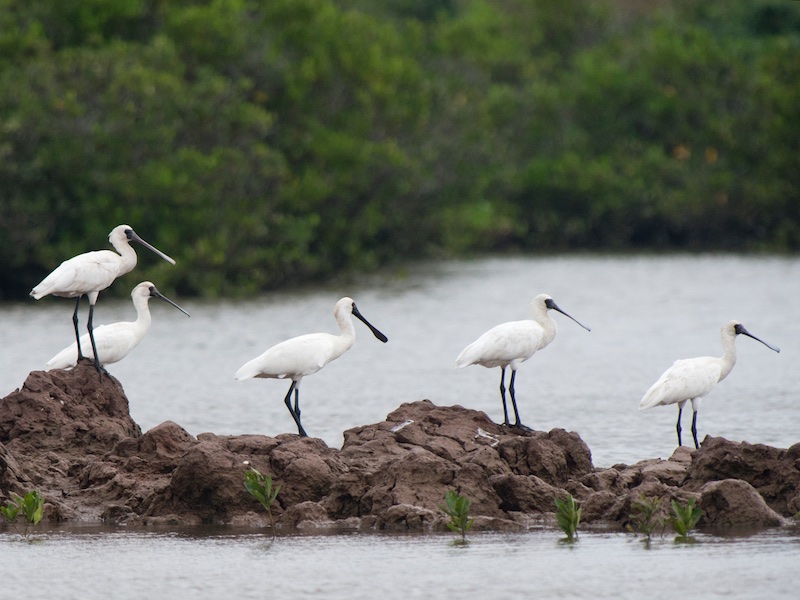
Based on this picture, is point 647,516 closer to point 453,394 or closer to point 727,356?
point 727,356

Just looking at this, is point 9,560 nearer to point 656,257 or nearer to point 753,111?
point 656,257

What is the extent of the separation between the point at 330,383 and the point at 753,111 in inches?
1335

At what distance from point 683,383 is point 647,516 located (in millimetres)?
3610

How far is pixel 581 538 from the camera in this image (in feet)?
37.5

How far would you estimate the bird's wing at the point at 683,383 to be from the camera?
1449 cm

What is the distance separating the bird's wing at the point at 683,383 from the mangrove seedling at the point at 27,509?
18.9ft

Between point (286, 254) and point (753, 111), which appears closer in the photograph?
point (286, 254)

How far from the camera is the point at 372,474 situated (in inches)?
488

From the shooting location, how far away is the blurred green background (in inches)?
1364

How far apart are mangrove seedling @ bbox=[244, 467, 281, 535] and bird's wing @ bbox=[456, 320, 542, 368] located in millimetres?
3011

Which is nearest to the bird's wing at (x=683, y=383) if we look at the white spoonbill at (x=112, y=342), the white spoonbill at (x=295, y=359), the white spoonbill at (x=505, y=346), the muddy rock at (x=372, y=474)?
the muddy rock at (x=372, y=474)

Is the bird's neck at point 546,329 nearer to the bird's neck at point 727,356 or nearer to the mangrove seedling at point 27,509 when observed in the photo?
the bird's neck at point 727,356

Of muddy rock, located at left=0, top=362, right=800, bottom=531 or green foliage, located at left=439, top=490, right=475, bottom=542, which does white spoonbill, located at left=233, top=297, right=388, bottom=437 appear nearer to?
muddy rock, located at left=0, top=362, right=800, bottom=531

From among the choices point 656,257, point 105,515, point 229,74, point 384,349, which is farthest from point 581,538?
point 656,257
